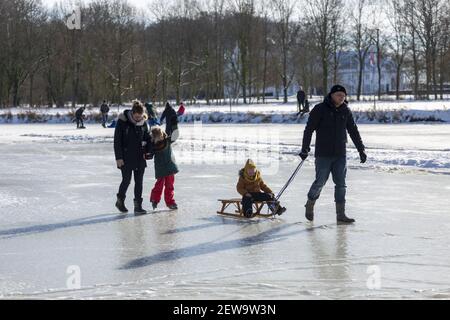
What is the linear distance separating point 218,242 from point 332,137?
5.96 ft

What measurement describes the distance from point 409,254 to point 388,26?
58825 mm

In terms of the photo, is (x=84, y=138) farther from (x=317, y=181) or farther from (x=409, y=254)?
(x=409, y=254)

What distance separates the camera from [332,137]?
7621 mm

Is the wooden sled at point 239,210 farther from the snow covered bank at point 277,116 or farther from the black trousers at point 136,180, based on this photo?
the snow covered bank at point 277,116

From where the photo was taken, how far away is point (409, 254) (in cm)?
607

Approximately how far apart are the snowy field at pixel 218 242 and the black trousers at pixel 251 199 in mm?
135

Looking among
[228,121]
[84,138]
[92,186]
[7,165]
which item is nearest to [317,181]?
[92,186]

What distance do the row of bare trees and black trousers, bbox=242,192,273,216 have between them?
158ft

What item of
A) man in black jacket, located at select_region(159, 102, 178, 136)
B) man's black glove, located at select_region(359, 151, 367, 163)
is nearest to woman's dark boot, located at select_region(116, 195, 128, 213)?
man's black glove, located at select_region(359, 151, 367, 163)

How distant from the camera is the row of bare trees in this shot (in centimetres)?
5719

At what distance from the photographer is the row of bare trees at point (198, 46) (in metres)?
57.2

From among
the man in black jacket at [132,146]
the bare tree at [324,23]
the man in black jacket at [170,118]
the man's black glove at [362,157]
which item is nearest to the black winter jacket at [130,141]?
the man in black jacket at [132,146]

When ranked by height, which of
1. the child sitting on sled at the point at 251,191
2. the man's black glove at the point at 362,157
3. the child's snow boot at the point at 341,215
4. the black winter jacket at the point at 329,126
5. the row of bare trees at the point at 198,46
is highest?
the row of bare trees at the point at 198,46

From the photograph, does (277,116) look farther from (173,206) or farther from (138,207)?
(138,207)
